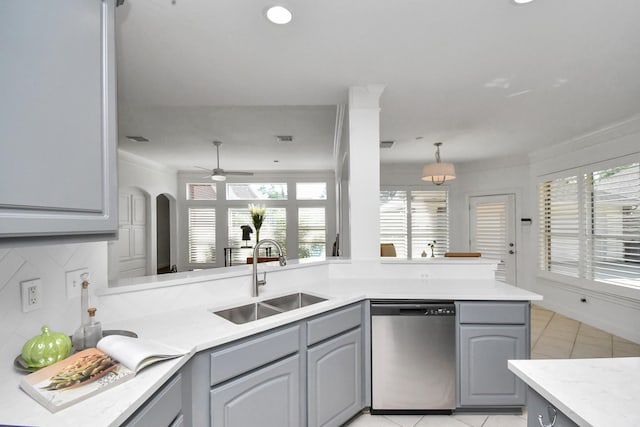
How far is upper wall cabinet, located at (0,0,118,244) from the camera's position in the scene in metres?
0.70

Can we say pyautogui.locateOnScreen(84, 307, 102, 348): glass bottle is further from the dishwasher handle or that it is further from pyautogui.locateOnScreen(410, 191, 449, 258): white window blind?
pyautogui.locateOnScreen(410, 191, 449, 258): white window blind

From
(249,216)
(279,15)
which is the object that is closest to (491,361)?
(279,15)

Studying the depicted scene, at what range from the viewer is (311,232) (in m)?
7.22

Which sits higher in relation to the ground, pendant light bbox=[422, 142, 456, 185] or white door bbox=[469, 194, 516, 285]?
pendant light bbox=[422, 142, 456, 185]

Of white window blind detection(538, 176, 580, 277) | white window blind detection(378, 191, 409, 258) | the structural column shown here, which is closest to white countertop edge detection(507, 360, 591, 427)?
the structural column

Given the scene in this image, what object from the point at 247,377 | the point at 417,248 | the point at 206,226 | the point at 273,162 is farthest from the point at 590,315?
the point at 206,226

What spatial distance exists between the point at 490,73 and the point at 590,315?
3.78 m

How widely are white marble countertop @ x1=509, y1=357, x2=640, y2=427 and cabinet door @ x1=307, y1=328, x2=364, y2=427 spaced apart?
39.4 inches

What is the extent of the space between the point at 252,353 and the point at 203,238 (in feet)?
21.0

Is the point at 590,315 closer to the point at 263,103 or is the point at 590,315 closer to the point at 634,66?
the point at 634,66

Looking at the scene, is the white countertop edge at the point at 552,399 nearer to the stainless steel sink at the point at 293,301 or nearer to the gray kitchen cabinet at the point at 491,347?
the gray kitchen cabinet at the point at 491,347

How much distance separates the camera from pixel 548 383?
866 mm

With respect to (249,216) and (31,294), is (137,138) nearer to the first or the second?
(249,216)

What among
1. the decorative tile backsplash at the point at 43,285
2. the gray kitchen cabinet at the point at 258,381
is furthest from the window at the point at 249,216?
the decorative tile backsplash at the point at 43,285
